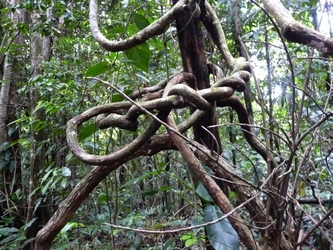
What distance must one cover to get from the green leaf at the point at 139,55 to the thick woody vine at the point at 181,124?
13 centimetres

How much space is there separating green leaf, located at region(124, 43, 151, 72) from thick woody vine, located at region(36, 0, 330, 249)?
13 centimetres

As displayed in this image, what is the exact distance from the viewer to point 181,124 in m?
1.13

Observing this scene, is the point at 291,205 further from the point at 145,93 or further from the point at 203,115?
the point at 145,93

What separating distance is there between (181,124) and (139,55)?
391 mm

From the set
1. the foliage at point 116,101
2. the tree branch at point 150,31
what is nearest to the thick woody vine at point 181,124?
the tree branch at point 150,31

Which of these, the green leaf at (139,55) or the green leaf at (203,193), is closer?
the green leaf at (203,193)

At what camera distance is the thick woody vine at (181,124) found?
3.14ft

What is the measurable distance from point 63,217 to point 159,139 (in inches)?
17.3

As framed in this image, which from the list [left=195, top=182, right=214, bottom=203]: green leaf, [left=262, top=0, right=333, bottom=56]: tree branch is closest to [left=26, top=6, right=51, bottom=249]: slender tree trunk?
[left=195, top=182, right=214, bottom=203]: green leaf

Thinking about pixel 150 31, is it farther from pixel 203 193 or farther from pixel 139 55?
pixel 203 193

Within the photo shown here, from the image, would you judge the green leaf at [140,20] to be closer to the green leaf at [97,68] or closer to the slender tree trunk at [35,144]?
the green leaf at [97,68]

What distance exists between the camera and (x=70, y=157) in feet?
5.73

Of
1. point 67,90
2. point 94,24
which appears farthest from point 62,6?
point 94,24

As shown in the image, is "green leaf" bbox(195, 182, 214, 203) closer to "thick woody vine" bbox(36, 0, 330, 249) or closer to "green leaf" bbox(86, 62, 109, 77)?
"thick woody vine" bbox(36, 0, 330, 249)
